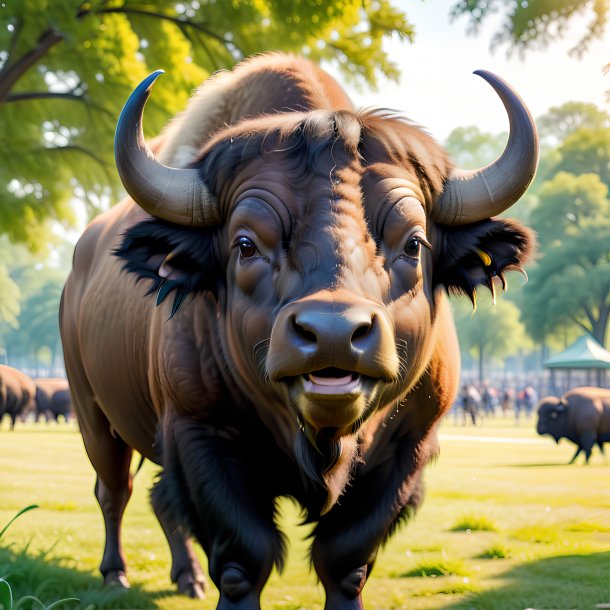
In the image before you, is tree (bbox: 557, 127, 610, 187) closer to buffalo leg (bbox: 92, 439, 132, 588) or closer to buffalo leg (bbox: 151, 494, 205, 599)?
buffalo leg (bbox: 92, 439, 132, 588)

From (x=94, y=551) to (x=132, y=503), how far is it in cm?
378

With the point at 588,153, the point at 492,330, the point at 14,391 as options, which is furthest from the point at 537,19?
the point at 492,330

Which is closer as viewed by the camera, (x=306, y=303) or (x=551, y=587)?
(x=306, y=303)

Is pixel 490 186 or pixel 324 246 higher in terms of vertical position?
pixel 490 186

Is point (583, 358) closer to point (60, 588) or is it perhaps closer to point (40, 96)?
point (40, 96)

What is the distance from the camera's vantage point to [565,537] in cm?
778

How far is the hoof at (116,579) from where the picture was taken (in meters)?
5.98

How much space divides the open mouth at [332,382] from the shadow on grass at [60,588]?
264 cm

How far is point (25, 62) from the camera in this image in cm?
1426

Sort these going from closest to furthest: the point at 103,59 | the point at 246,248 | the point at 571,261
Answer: the point at 246,248, the point at 103,59, the point at 571,261

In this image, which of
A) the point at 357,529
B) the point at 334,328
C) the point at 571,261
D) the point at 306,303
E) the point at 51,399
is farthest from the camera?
the point at 571,261

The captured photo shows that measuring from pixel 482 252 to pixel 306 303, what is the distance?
4.54 feet

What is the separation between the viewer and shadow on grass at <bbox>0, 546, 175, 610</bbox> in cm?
512

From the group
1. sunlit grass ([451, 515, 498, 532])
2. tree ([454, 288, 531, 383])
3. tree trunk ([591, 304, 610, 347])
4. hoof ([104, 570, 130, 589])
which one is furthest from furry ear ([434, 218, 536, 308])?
tree ([454, 288, 531, 383])
